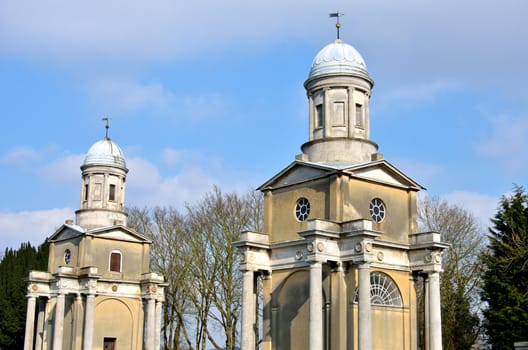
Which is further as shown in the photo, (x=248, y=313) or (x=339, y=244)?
(x=248, y=313)

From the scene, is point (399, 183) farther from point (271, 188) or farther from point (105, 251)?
point (105, 251)

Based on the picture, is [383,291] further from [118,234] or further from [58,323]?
[58,323]

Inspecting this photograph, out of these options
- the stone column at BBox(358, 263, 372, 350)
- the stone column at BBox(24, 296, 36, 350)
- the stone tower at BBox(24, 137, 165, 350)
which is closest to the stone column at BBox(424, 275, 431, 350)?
the stone column at BBox(358, 263, 372, 350)

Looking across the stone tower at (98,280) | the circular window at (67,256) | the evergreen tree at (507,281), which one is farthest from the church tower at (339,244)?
the circular window at (67,256)

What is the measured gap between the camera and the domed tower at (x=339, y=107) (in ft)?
107

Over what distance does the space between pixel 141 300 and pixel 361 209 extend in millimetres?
20024

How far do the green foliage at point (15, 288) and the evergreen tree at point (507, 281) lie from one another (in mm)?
30790

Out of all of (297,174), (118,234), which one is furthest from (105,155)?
(297,174)

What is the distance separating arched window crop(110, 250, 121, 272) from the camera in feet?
151

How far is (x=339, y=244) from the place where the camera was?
29828 mm

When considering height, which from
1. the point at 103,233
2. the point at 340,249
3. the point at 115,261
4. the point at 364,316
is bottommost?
the point at 364,316

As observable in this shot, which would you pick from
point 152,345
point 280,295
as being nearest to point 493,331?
point 280,295

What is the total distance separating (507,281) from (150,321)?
21.2 metres

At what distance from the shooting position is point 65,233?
152 feet
